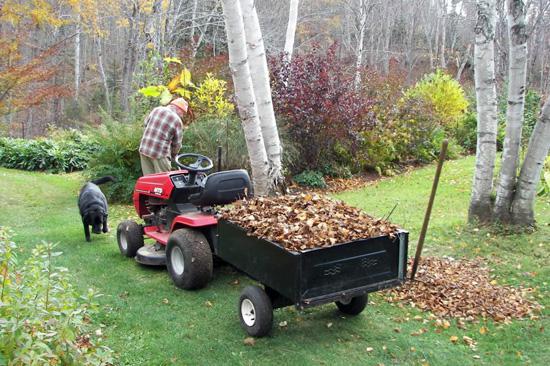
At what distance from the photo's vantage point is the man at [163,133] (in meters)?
→ 7.16

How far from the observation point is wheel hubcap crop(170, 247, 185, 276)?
17.7 ft

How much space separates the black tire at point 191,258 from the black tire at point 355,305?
1.34 metres

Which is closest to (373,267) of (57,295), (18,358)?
(57,295)

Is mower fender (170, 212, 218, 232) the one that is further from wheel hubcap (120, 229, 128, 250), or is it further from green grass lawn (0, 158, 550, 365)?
wheel hubcap (120, 229, 128, 250)

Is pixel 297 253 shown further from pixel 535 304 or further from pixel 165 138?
pixel 165 138

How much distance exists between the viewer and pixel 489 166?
677cm

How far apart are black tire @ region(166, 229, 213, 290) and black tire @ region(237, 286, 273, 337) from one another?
79cm

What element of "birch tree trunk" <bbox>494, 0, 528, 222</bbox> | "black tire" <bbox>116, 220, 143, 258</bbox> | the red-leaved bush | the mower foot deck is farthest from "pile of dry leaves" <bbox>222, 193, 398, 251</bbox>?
the red-leaved bush

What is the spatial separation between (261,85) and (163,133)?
149cm

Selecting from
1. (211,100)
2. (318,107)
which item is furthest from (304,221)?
(211,100)

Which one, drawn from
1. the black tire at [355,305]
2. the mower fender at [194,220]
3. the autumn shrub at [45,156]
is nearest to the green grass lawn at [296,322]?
the black tire at [355,305]

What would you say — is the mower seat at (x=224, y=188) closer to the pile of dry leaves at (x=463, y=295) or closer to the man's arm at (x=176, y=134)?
the pile of dry leaves at (x=463, y=295)

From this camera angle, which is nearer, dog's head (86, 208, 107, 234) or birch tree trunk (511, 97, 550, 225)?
birch tree trunk (511, 97, 550, 225)

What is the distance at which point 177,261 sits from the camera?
5461 mm
